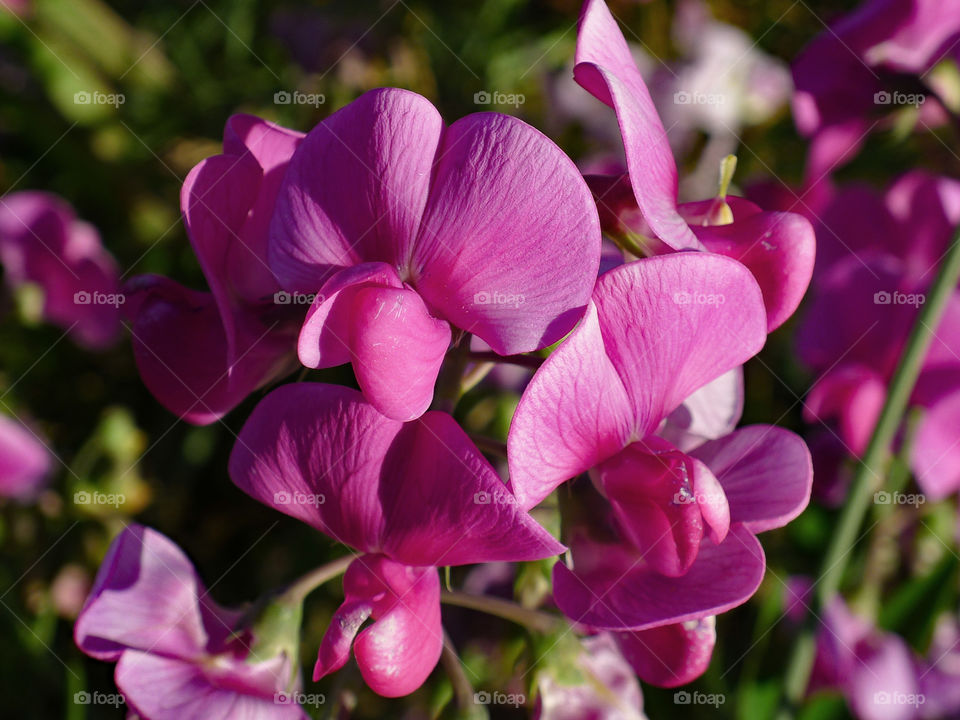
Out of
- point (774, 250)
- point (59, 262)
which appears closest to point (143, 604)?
point (774, 250)

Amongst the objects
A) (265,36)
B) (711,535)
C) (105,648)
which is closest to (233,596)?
(105,648)

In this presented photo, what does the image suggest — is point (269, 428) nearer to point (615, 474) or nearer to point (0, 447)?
point (615, 474)

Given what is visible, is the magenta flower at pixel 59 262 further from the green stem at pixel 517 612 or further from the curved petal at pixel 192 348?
the green stem at pixel 517 612
